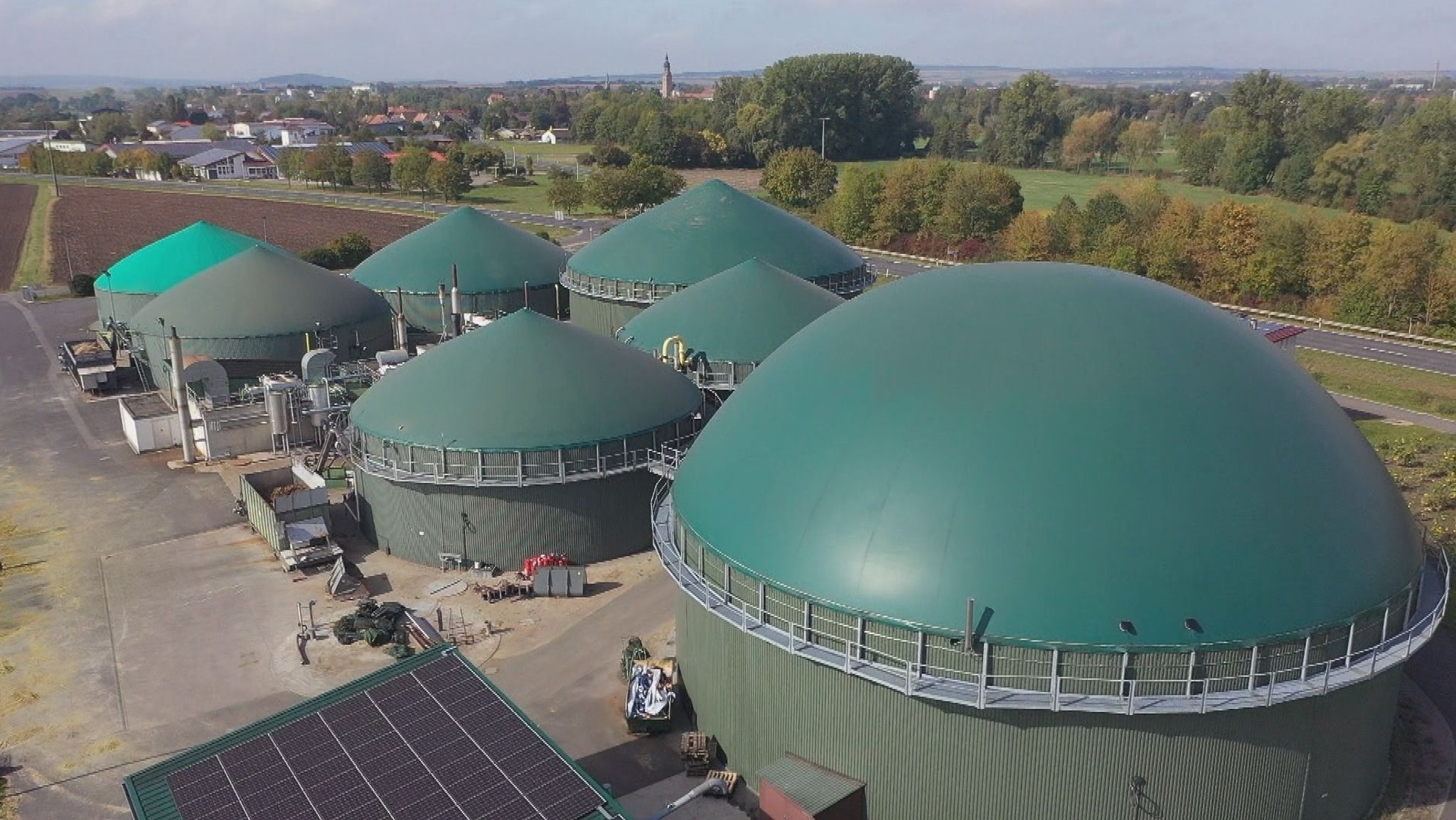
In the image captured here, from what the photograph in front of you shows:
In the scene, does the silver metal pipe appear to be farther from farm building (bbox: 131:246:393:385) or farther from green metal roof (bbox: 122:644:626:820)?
green metal roof (bbox: 122:644:626:820)

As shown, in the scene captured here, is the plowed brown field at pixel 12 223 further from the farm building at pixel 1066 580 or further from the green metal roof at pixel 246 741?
the farm building at pixel 1066 580

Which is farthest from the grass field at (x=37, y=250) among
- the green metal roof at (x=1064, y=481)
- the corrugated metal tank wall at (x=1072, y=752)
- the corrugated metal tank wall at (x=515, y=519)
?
the corrugated metal tank wall at (x=1072, y=752)

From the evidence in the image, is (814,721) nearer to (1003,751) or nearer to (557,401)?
(1003,751)

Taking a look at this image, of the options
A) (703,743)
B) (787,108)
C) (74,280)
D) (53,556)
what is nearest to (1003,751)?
(703,743)

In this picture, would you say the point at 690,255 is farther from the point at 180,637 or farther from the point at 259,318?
the point at 180,637

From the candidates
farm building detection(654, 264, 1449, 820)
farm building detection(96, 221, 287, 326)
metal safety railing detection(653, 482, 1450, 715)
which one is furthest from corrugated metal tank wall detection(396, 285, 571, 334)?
metal safety railing detection(653, 482, 1450, 715)

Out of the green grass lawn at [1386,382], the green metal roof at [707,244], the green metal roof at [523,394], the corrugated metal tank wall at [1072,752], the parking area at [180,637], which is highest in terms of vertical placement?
the green metal roof at [707,244]
